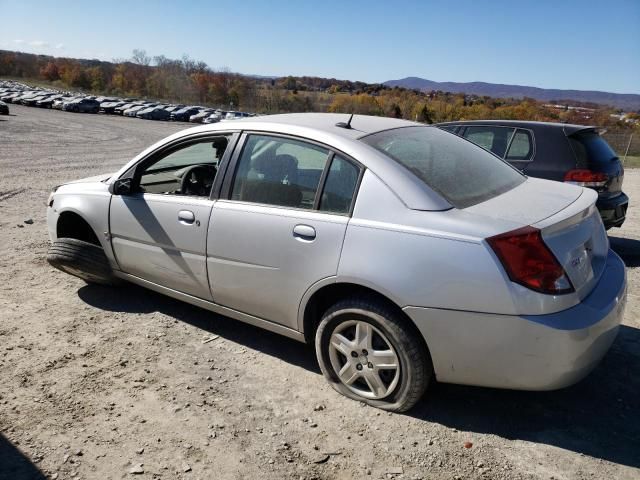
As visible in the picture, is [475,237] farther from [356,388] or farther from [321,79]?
[321,79]

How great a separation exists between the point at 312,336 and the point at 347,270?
0.69m

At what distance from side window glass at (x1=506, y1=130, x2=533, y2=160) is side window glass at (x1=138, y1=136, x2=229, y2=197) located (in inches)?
149

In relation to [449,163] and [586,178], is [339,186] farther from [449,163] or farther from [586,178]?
[586,178]

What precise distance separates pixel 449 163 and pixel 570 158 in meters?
3.30

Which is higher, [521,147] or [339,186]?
[339,186]

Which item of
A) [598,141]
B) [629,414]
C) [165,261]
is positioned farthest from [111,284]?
[598,141]

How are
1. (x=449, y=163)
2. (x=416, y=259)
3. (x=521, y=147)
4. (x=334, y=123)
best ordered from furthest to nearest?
1. (x=521, y=147)
2. (x=334, y=123)
3. (x=449, y=163)
4. (x=416, y=259)

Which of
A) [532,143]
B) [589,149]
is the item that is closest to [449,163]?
[532,143]

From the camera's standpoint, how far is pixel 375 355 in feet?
9.62

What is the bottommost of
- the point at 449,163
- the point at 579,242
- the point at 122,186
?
the point at 122,186

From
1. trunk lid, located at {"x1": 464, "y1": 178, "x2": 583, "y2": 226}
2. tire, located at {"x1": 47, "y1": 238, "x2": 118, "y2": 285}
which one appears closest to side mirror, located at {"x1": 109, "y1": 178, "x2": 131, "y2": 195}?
tire, located at {"x1": 47, "y1": 238, "x2": 118, "y2": 285}

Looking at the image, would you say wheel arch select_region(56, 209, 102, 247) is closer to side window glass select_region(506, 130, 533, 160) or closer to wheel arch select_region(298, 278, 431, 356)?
wheel arch select_region(298, 278, 431, 356)

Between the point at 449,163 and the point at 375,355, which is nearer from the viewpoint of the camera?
the point at 375,355

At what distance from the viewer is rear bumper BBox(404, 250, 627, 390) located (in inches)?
98.0
